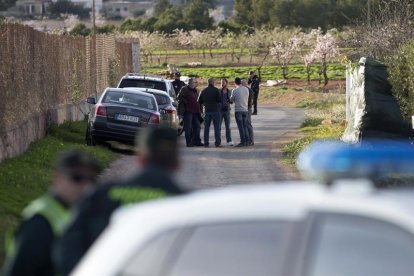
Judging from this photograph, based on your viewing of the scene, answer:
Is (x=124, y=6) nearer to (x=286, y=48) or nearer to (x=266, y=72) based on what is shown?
(x=266, y=72)

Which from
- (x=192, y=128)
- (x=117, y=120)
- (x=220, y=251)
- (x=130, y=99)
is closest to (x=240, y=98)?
(x=192, y=128)

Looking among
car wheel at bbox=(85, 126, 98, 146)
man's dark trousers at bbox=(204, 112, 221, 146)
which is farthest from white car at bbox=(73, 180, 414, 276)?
man's dark trousers at bbox=(204, 112, 221, 146)

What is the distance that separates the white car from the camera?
4.23 metres

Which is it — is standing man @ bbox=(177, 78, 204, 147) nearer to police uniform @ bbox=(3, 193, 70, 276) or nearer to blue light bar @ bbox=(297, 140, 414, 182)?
police uniform @ bbox=(3, 193, 70, 276)

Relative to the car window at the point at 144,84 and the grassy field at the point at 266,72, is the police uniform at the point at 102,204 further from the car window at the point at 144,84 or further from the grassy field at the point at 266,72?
the grassy field at the point at 266,72

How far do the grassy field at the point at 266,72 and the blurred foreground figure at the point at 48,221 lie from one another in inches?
2474

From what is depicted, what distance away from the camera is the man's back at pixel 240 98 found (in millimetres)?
25859

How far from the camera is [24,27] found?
2278 cm

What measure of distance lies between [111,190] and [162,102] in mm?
20862

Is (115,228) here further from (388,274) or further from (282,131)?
(282,131)

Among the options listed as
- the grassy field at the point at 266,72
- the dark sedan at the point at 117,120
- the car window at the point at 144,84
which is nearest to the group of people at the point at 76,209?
the dark sedan at the point at 117,120

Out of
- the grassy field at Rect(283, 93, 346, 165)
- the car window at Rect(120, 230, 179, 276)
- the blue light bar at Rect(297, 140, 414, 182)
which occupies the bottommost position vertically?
the grassy field at Rect(283, 93, 346, 165)

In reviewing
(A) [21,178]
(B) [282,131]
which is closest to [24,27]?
(A) [21,178]

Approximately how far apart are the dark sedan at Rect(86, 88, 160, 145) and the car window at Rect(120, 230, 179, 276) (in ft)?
62.1
